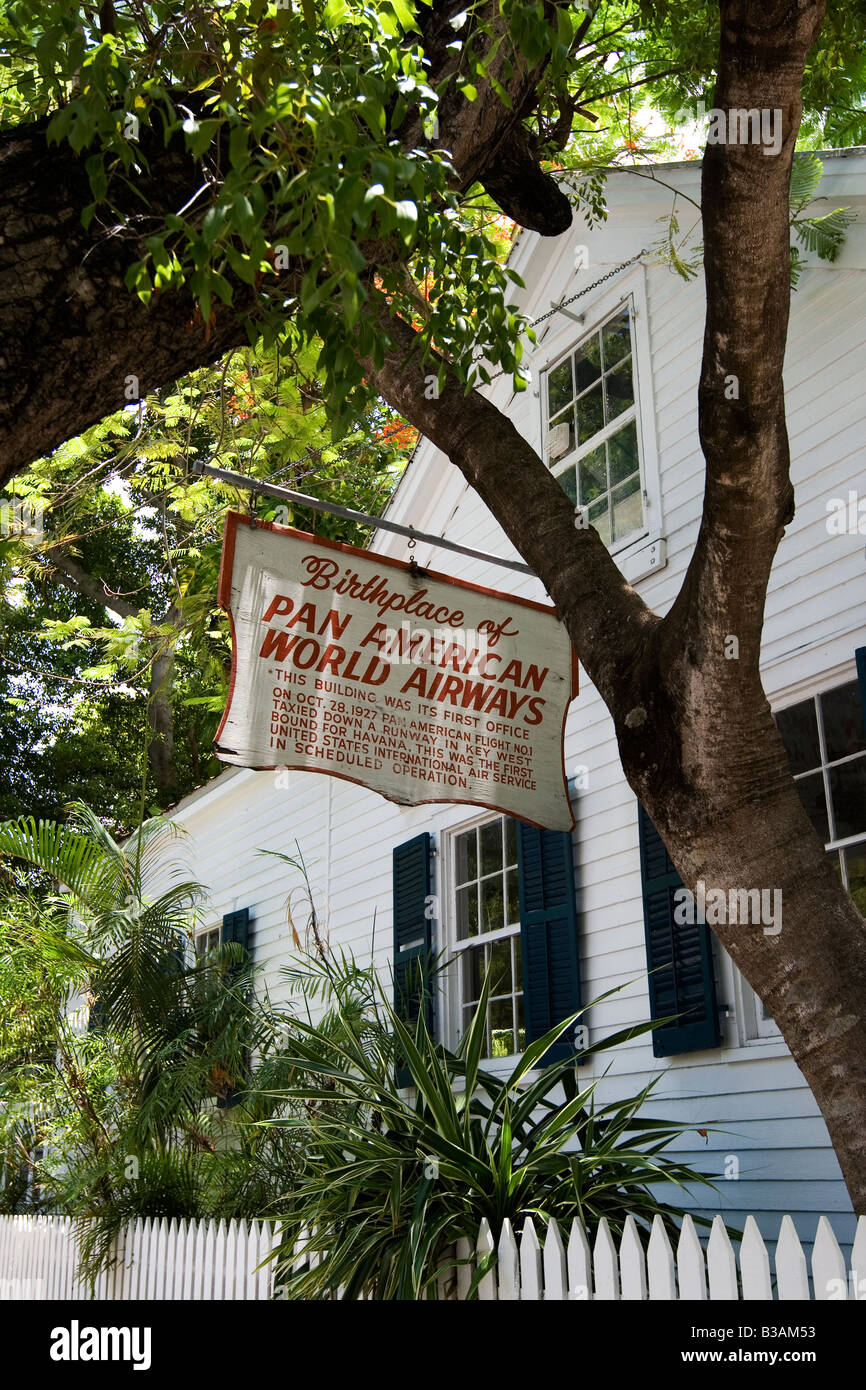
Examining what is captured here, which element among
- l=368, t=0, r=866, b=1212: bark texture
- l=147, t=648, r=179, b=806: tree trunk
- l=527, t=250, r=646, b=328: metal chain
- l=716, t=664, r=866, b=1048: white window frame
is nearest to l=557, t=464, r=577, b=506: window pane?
l=527, t=250, r=646, b=328: metal chain

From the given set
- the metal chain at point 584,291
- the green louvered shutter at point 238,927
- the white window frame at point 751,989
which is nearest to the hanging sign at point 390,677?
the white window frame at point 751,989

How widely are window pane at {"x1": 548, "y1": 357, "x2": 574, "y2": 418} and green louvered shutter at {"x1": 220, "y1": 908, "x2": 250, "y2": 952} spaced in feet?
19.2

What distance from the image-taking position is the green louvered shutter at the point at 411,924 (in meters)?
8.70

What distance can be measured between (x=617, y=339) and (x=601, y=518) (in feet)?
4.18

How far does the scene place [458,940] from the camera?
8727mm

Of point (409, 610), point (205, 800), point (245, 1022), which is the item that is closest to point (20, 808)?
point (205, 800)

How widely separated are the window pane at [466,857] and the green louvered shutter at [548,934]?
3.35 feet

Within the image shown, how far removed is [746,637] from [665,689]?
35cm

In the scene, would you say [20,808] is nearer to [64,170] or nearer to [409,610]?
[409,610]

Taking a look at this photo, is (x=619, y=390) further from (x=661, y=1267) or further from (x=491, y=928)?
(x=661, y=1267)

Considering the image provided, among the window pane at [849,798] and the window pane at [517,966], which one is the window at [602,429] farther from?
the window pane at [517,966]

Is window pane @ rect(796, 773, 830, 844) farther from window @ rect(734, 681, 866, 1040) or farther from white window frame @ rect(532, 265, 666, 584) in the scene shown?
white window frame @ rect(532, 265, 666, 584)

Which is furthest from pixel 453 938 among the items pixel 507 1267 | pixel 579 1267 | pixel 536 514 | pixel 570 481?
pixel 536 514

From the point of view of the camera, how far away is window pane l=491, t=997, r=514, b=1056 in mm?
8109
